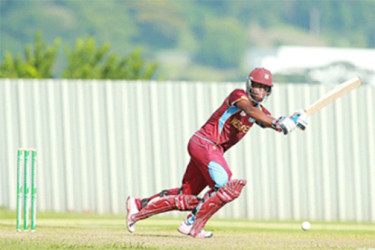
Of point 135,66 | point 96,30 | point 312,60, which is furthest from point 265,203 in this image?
point 96,30

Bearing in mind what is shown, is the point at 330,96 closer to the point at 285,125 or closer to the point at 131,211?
the point at 285,125

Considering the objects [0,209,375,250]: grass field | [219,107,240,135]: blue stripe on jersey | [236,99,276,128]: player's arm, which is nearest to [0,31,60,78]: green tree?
[0,209,375,250]: grass field

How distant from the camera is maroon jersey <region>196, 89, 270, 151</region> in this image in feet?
33.4

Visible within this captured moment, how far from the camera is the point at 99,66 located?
2786 centimetres

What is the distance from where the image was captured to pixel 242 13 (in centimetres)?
14862

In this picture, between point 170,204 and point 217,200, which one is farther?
point 170,204

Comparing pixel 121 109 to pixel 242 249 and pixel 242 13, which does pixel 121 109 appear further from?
pixel 242 13

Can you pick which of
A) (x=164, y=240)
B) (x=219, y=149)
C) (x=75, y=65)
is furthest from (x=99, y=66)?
(x=164, y=240)

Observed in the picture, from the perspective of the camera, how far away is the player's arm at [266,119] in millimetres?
9805

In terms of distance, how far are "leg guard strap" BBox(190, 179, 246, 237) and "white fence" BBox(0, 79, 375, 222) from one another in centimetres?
606

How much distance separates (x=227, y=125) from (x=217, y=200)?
745mm

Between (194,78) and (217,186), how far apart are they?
116301mm

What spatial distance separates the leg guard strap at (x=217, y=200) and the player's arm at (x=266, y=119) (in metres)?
0.59

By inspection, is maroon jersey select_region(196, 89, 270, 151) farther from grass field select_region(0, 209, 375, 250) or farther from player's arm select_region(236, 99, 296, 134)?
grass field select_region(0, 209, 375, 250)
